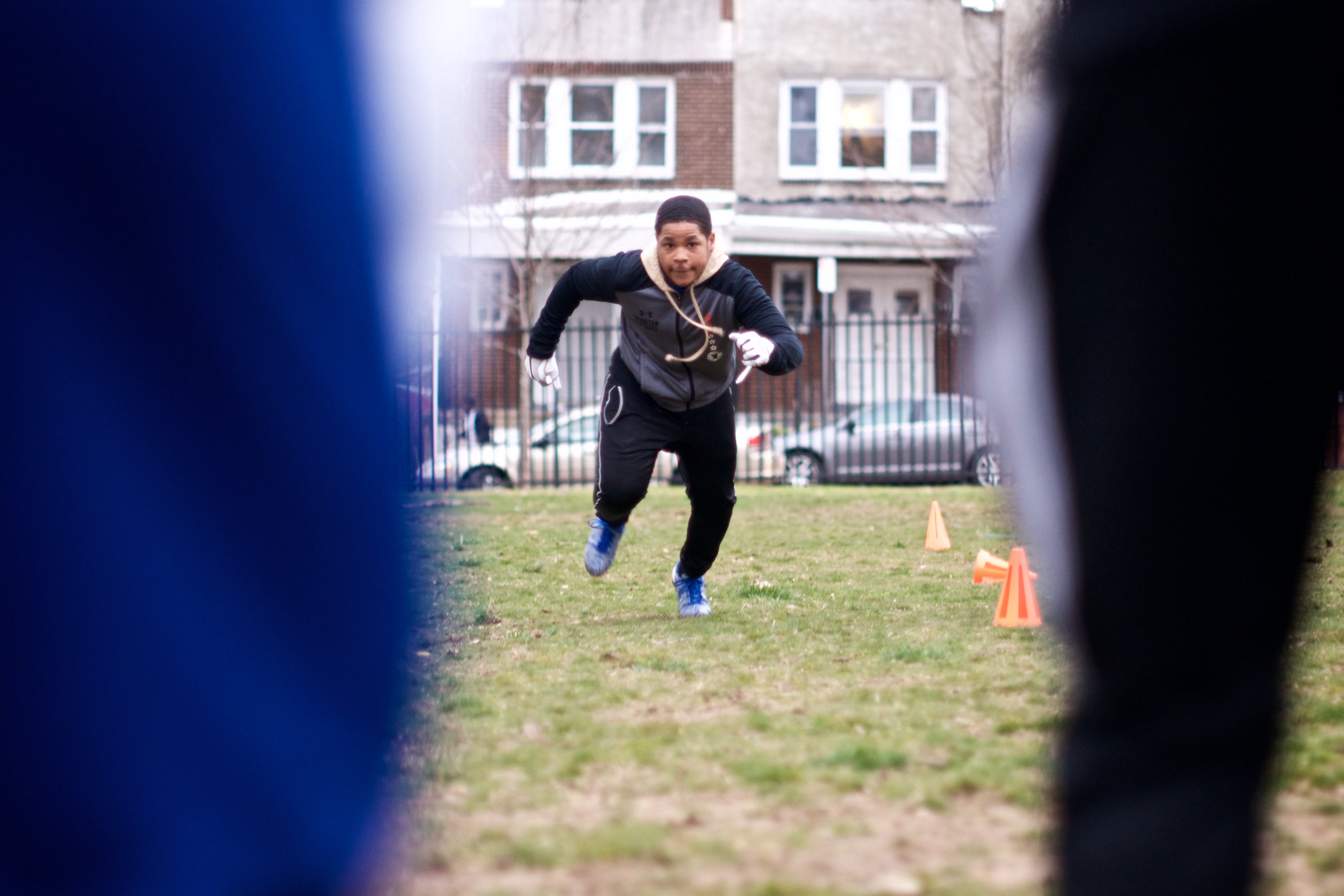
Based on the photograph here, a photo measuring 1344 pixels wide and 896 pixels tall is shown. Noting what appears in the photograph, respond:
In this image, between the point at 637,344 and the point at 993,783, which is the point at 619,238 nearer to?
the point at 637,344

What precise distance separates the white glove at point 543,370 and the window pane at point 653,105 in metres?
20.1

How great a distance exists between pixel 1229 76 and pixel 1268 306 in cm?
26

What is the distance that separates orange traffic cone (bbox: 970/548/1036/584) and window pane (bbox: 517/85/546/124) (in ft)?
47.5

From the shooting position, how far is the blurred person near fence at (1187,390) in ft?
5.10

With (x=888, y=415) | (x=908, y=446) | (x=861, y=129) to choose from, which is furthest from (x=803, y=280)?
(x=908, y=446)

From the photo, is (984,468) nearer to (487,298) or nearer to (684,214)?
(487,298)

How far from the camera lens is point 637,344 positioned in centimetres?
579

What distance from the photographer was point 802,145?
2561cm

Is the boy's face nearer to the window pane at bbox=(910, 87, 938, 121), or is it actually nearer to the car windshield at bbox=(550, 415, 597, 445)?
the car windshield at bbox=(550, 415, 597, 445)

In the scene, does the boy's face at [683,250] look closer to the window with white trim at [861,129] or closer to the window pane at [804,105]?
the window with white trim at [861,129]

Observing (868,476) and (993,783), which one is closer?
(993,783)

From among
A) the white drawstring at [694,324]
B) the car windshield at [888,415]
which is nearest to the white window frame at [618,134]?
the car windshield at [888,415]

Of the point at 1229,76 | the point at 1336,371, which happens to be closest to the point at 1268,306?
the point at 1336,371

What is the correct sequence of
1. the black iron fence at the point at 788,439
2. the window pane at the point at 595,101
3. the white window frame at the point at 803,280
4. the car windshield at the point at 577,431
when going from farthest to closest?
1. the white window frame at the point at 803,280
2. the window pane at the point at 595,101
3. the car windshield at the point at 577,431
4. the black iron fence at the point at 788,439
